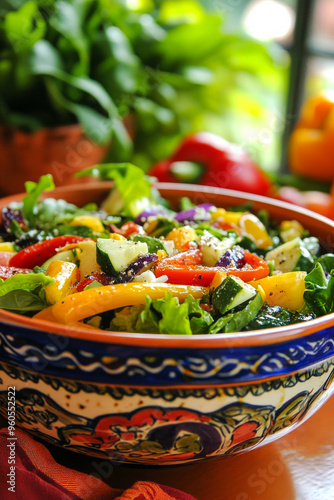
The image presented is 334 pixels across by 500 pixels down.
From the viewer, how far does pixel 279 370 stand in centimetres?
107

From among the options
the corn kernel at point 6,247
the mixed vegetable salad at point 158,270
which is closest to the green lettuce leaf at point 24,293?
the mixed vegetable salad at point 158,270

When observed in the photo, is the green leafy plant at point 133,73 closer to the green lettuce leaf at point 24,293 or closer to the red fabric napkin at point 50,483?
the green lettuce leaf at point 24,293

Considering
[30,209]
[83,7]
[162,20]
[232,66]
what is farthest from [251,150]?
[30,209]

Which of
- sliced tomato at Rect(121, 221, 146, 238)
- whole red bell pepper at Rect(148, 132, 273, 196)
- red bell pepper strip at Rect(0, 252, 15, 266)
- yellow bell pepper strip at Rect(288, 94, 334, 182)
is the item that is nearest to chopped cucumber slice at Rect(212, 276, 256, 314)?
sliced tomato at Rect(121, 221, 146, 238)

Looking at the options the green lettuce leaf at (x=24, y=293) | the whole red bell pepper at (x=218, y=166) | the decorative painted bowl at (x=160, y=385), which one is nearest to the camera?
the decorative painted bowl at (x=160, y=385)

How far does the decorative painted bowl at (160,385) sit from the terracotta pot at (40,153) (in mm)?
1648

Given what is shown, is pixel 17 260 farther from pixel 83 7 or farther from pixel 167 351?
pixel 83 7

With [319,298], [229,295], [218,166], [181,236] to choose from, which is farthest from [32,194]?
[218,166]

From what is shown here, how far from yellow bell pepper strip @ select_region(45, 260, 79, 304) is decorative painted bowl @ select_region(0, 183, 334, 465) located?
0.20 meters

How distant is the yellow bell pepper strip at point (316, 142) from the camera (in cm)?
328

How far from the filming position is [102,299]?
3.86 ft

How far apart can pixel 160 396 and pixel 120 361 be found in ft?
0.34

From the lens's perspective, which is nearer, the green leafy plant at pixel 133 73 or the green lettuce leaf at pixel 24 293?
the green lettuce leaf at pixel 24 293

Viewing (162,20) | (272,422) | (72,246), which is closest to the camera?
(272,422)
